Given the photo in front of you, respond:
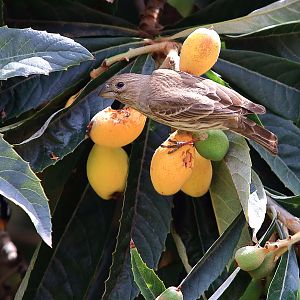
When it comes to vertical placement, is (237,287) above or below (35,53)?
below

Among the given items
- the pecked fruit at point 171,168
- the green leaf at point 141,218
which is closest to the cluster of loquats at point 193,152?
the pecked fruit at point 171,168

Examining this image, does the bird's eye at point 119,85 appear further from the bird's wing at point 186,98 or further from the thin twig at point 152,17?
the thin twig at point 152,17

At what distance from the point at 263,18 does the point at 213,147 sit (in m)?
0.41

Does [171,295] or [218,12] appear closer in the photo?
[171,295]

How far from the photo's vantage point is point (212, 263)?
1509mm

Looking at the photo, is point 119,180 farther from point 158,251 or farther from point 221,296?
point 221,296

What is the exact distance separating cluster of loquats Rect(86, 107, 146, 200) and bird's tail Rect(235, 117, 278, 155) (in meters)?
0.20

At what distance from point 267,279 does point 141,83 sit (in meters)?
0.52

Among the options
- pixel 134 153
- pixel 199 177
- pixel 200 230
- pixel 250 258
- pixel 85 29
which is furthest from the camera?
pixel 85 29

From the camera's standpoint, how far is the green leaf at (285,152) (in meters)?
1.72

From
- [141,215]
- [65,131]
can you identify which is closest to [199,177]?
[141,215]

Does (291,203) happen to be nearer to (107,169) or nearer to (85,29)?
(107,169)

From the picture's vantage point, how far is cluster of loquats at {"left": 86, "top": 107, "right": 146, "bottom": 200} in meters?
1.54

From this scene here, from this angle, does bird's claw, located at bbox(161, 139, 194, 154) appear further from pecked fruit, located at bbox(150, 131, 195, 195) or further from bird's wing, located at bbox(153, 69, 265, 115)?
bird's wing, located at bbox(153, 69, 265, 115)
